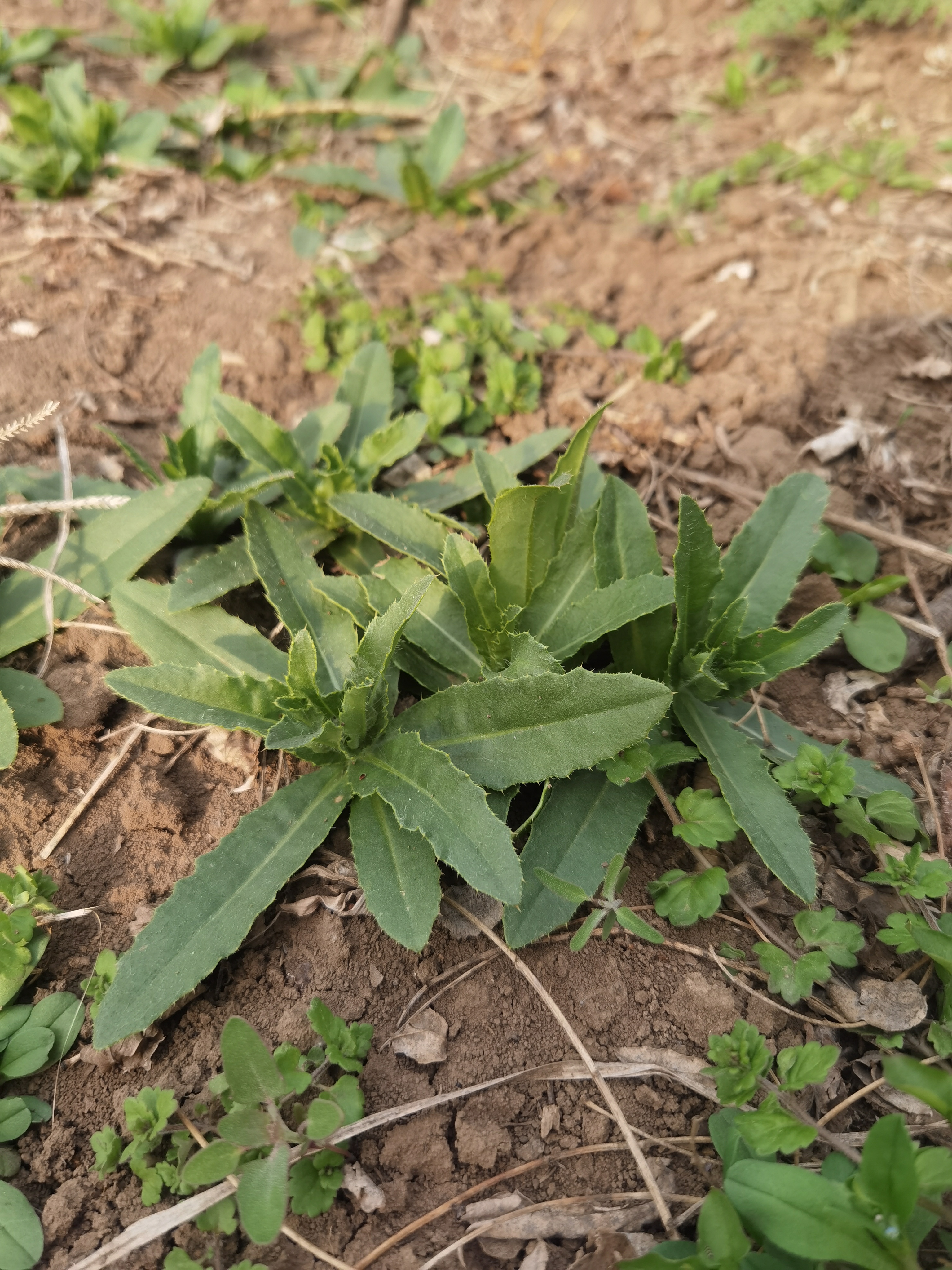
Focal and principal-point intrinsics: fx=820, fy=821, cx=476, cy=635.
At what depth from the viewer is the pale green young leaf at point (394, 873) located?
1.79m

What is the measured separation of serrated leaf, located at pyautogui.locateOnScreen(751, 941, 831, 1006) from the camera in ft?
5.91

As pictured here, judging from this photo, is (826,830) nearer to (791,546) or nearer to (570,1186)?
(791,546)

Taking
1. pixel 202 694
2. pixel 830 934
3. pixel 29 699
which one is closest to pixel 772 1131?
pixel 830 934

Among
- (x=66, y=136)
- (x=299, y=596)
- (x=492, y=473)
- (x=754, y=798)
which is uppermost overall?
(x=66, y=136)

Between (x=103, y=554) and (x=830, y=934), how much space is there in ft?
7.19

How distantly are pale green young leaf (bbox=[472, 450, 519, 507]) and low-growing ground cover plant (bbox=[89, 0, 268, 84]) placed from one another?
345cm

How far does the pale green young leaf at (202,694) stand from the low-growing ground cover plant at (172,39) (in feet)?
12.6

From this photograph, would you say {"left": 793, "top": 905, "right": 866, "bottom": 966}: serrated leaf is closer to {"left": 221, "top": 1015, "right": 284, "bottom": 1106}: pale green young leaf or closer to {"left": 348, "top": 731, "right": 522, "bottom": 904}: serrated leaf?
{"left": 348, "top": 731, "right": 522, "bottom": 904}: serrated leaf

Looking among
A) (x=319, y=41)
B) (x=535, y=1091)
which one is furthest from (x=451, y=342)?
(x=319, y=41)

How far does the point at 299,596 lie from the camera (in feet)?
7.52

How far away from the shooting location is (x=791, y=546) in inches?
91.7

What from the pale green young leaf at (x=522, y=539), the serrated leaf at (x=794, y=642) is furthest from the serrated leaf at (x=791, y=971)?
the pale green young leaf at (x=522, y=539)

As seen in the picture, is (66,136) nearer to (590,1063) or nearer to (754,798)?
(754,798)

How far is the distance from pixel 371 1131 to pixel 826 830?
1.31 meters
